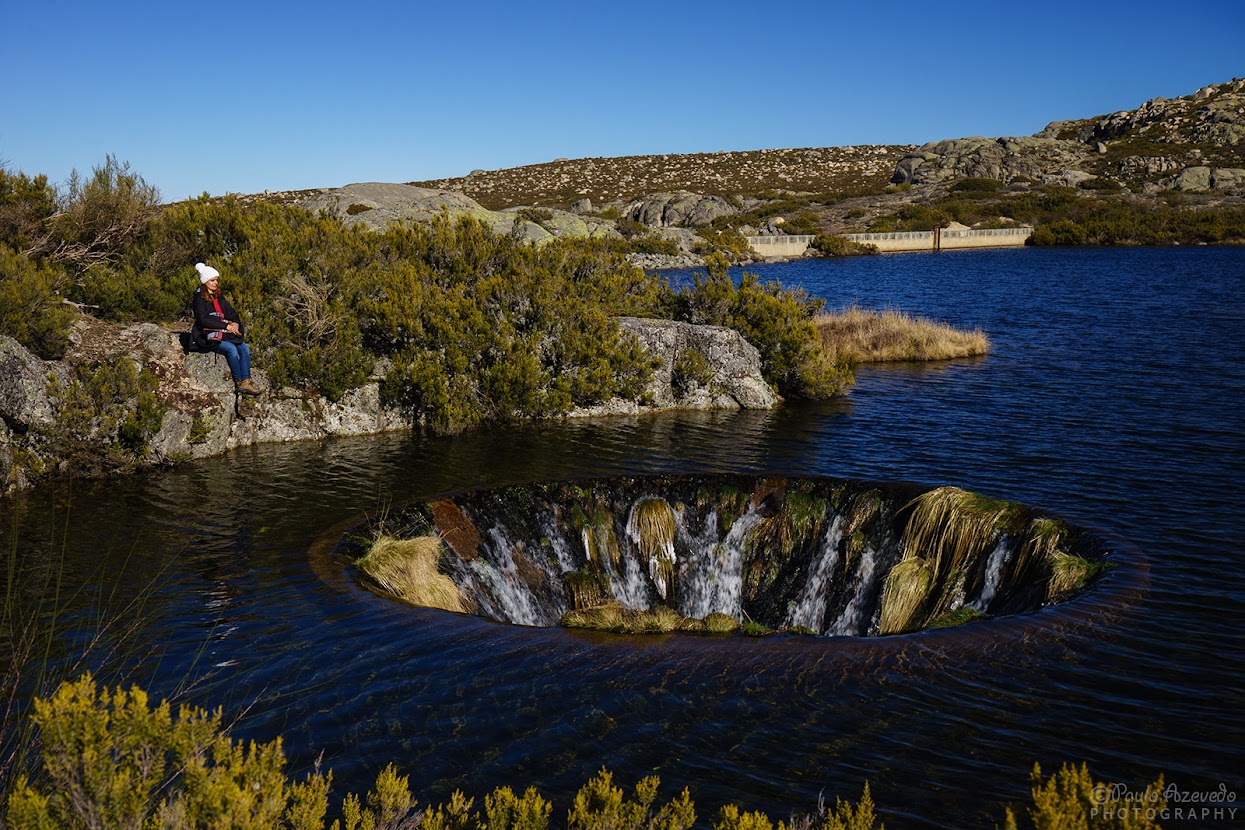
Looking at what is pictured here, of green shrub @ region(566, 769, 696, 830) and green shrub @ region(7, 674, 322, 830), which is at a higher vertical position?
green shrub @ region(7, 674, 322, 830)

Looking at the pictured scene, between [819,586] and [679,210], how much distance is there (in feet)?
308

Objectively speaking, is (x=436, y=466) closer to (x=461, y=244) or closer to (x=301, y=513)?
(x=301, y=513)

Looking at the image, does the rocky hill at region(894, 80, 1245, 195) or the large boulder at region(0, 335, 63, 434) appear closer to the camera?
the large boulder at region(0, 335, 63, 434)

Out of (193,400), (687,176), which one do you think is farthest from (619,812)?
(687,176)

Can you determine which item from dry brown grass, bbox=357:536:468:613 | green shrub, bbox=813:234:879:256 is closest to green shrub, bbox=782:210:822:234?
green shrub, bbox=813:234:879:256

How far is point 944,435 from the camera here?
61.4 ft

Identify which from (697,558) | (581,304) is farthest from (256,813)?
(581,304)

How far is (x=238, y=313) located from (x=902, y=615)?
14.6 meters

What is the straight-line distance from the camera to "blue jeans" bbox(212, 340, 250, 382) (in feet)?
57.9

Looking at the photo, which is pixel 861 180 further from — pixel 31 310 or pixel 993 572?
pixel 993 572

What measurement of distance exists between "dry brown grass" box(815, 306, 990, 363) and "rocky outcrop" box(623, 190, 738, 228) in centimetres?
6929

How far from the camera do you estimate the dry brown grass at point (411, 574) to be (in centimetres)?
1102

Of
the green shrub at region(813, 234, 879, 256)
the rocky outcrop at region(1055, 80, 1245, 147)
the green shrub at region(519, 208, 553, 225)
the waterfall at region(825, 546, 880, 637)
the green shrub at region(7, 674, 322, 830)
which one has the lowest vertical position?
the waterfall at region(825, 546, 880, 637)

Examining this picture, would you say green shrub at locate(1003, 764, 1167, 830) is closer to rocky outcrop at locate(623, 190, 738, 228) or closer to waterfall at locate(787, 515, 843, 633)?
waterfall at locate(787, 515, 843, 633)
